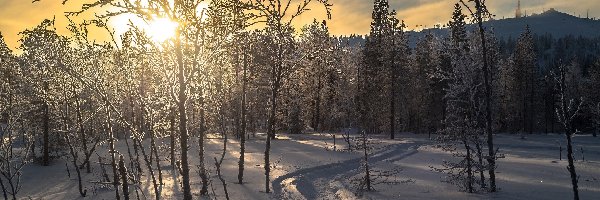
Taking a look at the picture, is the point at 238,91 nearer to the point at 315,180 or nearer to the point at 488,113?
the point at 315,180

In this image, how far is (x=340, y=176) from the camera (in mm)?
24219

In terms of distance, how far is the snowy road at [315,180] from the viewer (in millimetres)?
19469

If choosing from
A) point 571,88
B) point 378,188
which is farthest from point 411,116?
point 378,188

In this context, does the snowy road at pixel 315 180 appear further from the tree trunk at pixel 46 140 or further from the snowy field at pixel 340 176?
the tree trunk at pixel 46 140

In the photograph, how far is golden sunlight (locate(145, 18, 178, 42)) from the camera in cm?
853

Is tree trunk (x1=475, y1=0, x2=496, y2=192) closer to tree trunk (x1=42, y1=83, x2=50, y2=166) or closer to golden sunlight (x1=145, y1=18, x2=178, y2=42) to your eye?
golden sunlight (x1=145, y1=18, x2=178, y2=42)

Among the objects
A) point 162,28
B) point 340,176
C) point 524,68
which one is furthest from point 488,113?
point 524,68

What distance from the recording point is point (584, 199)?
1758cm

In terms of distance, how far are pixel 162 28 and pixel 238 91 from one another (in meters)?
38.9

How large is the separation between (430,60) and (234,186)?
45.2m

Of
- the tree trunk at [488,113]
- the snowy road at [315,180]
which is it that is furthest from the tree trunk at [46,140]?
the tree trunk at [488,113]

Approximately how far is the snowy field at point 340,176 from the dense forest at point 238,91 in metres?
0.83

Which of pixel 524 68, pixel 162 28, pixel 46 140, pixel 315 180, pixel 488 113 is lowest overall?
pixel 315 180

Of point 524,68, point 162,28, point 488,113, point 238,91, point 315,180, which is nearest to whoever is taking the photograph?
point 162,28
